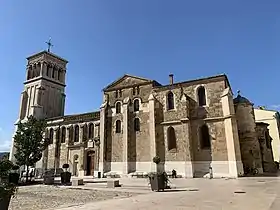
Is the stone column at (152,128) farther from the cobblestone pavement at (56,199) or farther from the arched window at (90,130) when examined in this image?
the cobblestone pavement at (56,199)

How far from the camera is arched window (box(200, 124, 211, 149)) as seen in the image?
29.2 m

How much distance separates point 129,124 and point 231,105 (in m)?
13.5

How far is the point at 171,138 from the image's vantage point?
3111 centimetres

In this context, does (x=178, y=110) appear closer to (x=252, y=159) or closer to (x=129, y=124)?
(x=129, y=124)

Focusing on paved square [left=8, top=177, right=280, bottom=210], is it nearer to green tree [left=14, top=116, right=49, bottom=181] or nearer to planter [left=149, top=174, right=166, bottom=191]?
planter [left=149, top=174, right=166, bottom=191]

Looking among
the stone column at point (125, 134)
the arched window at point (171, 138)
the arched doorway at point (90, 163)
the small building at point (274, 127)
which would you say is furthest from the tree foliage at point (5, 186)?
the small building at point (274, 127)

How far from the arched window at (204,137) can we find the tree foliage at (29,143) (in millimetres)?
18730

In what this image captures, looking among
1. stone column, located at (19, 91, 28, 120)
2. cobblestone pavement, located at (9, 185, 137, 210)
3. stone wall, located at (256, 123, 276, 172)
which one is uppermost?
stone column, located at (19, 91, 28, 120)

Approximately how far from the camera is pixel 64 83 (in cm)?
5319

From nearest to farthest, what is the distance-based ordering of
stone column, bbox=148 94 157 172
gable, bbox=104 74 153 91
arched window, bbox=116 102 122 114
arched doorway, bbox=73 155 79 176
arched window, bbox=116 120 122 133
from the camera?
stone column, bbox=148 94 157 172 < arched window, bbox=116 120 122 133 < gable, bbox=104 74 153 91 < arched window, bbox=116 102 122 114 < arched doorway, bbox=73 155 79 176

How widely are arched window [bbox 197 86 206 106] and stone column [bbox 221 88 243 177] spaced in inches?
106

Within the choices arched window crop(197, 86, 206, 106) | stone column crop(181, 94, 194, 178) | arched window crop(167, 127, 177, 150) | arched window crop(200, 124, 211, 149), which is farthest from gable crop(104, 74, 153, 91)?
arched window crop(200, 124, 211, 149)

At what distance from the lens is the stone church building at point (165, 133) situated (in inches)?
1117

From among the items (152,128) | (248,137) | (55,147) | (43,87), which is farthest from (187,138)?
(43,87)
